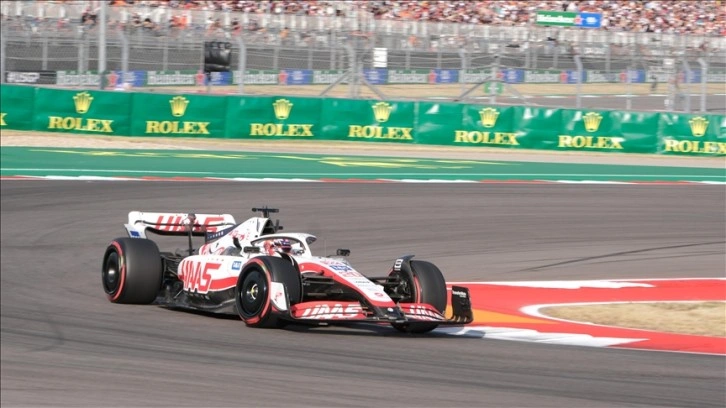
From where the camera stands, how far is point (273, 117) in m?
25.6

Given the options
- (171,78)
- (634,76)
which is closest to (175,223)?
(634,76)

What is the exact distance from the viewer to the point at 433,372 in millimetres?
7953

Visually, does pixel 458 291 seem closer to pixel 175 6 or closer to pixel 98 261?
pixel 98 261

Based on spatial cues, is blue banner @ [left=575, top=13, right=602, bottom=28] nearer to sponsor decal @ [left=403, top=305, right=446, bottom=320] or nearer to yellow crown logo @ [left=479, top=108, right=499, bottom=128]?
yellow crown logo @ [left=479, top=108, right=499, bottom=128]

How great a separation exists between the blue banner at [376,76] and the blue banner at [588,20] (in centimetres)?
627

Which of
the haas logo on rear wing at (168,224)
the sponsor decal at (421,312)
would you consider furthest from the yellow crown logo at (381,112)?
the sponsor decal at (421,312)

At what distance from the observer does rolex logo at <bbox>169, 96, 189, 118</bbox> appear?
25.3 m

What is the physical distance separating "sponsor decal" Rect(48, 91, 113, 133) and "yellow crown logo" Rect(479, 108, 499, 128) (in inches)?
315

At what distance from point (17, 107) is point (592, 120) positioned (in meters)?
12.2

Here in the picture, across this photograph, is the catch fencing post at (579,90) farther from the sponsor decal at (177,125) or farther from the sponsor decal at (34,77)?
the sponsor decal at (34,77)

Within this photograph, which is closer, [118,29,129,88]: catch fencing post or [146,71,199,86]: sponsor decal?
[118,29,129,88]: catch fencing post

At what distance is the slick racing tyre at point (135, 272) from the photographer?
409 inches

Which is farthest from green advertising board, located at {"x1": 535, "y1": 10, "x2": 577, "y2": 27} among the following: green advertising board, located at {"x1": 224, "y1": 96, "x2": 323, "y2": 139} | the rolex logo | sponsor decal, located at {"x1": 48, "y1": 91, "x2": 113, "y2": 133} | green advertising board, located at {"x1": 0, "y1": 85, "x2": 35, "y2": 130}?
green advertising board, located at {"x1": 0, "y1": 85, "x2": 35, "y2": 130}

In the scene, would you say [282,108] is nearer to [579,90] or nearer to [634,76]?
[579,90]
